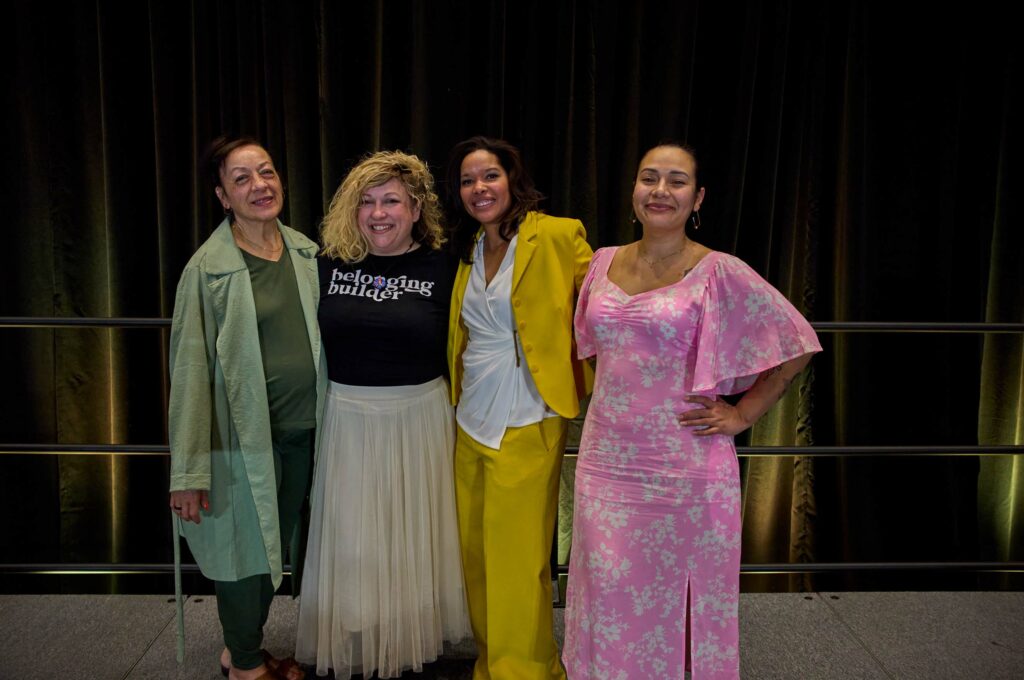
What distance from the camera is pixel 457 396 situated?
6.07 feet

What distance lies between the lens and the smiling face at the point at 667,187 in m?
1.52

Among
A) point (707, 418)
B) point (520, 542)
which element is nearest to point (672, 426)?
point (707, 418)

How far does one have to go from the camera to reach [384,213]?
68.9 inches

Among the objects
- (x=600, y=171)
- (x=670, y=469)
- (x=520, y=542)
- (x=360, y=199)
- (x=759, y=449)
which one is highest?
(x=600, y=171)

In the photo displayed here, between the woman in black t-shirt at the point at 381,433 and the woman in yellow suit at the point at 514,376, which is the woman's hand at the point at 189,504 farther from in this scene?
the woman in yellow suit at the point at 514,376

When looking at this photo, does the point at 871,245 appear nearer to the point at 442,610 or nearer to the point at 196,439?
the point at 442,610

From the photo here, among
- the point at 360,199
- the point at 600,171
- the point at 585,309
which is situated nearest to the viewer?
the point at 585,309

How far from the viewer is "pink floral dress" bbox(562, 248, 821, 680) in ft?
4.92

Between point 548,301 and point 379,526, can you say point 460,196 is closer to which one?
point 548,301

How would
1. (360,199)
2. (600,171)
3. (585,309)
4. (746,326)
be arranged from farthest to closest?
(600,171) < (360,199) < (585,309) < (746,326)

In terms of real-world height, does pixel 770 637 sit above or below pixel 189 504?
below

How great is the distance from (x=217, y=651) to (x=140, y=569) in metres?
0.46

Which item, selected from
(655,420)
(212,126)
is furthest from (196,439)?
(212,126)

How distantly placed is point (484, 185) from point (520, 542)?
3.05 feet
